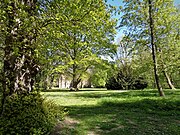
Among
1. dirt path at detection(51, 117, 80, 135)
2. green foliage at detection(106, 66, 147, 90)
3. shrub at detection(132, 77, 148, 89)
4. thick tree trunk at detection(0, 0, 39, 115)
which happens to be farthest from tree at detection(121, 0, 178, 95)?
shrub at detection(132, 77, 148, 89)

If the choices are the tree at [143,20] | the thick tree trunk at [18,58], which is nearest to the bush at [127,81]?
the tree at [143,20]

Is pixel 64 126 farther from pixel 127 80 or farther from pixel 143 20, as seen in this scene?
pixel 127 80

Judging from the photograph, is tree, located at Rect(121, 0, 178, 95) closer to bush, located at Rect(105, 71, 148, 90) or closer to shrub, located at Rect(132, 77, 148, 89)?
bush, located at Rect(105, 71, 148, 90)

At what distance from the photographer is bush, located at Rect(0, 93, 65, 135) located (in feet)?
18.4

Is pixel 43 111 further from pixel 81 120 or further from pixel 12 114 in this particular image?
pixel 81 120

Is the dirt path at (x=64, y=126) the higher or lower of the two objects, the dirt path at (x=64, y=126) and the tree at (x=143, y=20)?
the lower

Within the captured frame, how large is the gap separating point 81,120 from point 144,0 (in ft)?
34.9

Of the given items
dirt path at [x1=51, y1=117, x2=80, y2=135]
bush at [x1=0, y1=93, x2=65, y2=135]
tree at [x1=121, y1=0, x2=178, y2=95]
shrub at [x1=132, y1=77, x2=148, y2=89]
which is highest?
tree at [x1=121, y1=0, x2=178, y2=95]

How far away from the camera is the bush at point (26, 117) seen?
5602 millimetres

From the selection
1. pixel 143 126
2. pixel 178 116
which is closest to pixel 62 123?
pixel 143 126

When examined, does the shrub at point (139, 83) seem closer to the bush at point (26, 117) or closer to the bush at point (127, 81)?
the bush at point (127, 81)

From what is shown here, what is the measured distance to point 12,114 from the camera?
5.93m

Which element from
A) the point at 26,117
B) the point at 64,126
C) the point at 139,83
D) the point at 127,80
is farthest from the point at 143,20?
the point at 139,83

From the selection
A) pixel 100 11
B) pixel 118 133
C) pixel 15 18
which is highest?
pixel 100 11
